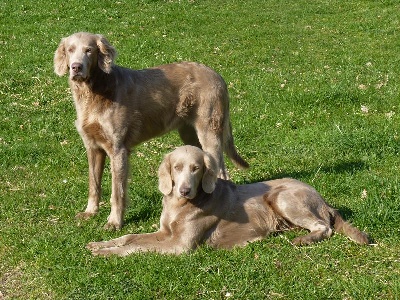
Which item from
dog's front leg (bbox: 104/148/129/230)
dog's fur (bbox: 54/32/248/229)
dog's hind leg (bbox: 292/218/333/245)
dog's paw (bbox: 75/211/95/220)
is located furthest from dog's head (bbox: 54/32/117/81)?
dog's hind leg (bbox: 292/218/333/245)

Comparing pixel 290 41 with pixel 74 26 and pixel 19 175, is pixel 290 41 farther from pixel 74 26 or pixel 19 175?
pixel 19 175

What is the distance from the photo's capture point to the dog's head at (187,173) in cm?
665

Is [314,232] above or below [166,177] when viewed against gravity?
below

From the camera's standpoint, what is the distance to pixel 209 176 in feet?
22.2

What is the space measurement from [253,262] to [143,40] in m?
10.9

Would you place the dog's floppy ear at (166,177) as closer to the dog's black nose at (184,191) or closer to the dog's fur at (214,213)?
the dog's fur at (214,213)

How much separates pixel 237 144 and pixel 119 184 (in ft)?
9.77

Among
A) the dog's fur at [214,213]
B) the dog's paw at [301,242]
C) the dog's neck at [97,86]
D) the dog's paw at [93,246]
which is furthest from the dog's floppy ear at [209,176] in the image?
the dog's neck at [97,86]

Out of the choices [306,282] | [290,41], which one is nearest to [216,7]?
[290,41]

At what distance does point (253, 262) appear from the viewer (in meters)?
6.34

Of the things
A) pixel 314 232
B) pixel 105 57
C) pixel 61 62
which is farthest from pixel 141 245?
pixel 61 62

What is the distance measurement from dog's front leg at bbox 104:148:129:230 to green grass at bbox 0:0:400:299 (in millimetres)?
193

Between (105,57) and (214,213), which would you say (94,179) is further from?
(214,213)

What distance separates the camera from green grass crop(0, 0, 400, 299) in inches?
239
